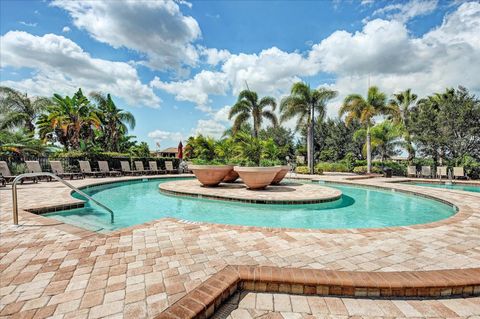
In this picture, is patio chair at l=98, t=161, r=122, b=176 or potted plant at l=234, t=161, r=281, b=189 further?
patio chair at l=98, t=161, r=122, b=176

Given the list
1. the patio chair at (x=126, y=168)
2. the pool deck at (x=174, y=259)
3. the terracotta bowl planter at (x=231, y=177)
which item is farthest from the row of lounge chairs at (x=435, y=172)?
the patio chair at (x=126, y=168)

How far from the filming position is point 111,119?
25.8 meters

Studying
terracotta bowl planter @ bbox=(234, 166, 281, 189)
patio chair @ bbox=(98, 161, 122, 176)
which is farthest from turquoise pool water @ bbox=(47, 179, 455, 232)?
patio chair @ bbox=(98, 161, 122, 176)

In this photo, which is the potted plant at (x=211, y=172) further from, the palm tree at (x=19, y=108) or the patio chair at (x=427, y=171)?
the palm tree at (x=19, y=108)

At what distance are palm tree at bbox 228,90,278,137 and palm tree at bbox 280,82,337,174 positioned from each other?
1.55m

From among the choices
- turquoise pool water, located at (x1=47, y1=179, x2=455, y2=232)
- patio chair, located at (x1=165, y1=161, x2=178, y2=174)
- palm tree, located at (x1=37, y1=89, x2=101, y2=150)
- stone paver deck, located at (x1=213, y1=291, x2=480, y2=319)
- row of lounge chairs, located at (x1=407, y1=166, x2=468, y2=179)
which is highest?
palm tree, located at (x1=37, y1=89, x2=101, y2=150)

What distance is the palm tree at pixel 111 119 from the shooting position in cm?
2505

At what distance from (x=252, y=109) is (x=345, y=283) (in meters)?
18.9

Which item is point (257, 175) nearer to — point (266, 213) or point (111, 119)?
point (266, 213)

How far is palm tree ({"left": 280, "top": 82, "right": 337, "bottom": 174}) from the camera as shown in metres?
18.4

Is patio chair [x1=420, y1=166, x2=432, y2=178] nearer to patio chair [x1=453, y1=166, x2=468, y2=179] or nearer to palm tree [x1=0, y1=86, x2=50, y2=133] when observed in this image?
patio chair [x1=453, y1=166, x2=468, y2=179]

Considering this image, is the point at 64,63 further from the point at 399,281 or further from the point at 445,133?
the point at 445,133

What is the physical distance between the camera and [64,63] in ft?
45.1

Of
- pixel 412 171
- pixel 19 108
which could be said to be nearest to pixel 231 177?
pixel 412 171
